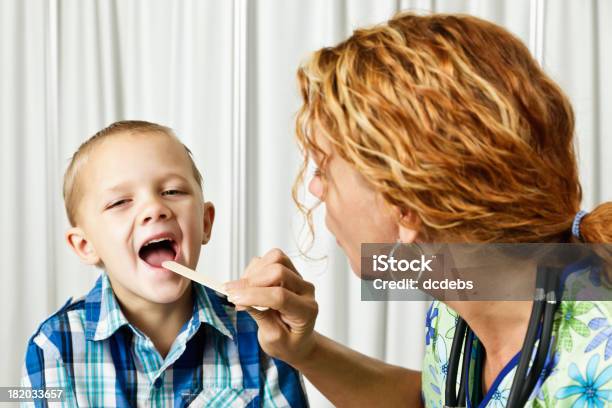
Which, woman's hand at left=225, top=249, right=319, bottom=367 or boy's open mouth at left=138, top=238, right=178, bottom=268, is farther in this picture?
boy's open mouth at left=138, top=238, right=178, bottom=268

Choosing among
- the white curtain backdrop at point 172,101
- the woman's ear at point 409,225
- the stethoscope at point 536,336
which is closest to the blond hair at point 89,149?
the woman's ear at point 409,225

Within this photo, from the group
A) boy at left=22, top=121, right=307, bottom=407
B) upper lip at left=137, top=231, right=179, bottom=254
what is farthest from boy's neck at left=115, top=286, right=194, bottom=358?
upper lip at left=137, top=231, right=179, bottom=254

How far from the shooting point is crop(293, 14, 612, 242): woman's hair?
90cm

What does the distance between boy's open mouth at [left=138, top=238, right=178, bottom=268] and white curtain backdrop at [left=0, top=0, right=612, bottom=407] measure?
92 centimetres

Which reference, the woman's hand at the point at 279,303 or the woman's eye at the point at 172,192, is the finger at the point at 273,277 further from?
the woman's eye at the point at 172,192

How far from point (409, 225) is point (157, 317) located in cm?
46

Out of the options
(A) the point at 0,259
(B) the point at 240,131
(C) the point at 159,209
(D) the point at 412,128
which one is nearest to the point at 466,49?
(D) the point at 412,128

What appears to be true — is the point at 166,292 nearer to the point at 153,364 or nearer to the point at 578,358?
the point at 153,364

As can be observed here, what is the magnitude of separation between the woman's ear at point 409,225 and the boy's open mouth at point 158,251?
1.22 feet

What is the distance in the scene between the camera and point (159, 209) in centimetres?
114

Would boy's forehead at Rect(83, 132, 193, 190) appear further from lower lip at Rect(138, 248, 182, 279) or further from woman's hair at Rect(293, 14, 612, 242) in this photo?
woman's hair at Rect(293, 14, 612, 242)

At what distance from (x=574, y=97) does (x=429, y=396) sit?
1314 mm

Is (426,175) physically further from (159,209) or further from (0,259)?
(0,259)

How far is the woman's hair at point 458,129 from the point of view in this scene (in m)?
0.90
